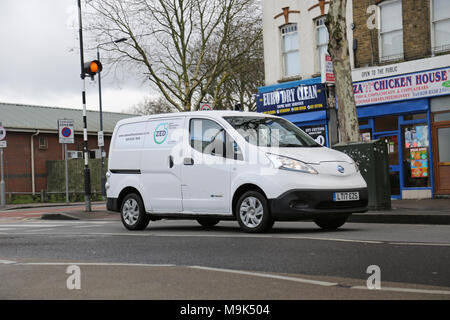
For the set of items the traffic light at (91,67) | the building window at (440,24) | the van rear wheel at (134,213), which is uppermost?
the building window at (440,24)

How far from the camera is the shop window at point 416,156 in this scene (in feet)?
66.2

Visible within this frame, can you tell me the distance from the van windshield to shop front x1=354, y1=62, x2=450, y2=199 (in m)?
9.67

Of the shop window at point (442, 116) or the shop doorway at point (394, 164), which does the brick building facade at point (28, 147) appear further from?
the shop window at point (442, 116)

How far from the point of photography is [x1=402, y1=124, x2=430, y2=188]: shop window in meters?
20.2

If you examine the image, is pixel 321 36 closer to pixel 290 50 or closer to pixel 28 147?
pixel 290 50

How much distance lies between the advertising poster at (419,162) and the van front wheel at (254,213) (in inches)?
443

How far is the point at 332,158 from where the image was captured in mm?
10422

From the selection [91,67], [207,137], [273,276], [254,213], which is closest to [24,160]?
[91,67]

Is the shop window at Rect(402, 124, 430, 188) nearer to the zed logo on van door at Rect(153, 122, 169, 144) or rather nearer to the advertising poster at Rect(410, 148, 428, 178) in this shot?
the advertising poster at Rect(410, 148, 428, 178)

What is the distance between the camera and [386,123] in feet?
70.4

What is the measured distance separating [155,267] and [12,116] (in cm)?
3891

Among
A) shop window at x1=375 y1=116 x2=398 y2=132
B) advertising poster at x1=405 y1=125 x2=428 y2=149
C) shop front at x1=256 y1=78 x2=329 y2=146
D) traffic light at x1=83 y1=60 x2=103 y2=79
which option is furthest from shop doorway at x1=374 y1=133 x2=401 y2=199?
traffic light at x1=83 y1=60 x2=103 y2=79

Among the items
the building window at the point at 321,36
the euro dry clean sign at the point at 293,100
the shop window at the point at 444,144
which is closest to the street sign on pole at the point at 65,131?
the euro dry clean sign at the point at 293,100
